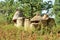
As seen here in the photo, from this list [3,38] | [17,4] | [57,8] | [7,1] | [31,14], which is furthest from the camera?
[7,1]

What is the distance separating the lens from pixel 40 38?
3047 mm

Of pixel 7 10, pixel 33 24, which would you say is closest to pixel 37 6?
pixel 7 10

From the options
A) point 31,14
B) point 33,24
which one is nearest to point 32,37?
point 33,24

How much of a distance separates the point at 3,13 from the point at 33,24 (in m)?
7.23

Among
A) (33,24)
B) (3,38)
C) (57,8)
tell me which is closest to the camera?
(3,38)

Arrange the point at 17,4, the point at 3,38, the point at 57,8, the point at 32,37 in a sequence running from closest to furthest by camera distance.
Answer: the point at 32,37 < the point at 3,38 < the point at 57,8 < the point at 17,4

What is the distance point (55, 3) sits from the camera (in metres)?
13.5

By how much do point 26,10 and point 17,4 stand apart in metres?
1.27

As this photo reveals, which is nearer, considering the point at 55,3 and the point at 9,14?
the point at 55,3

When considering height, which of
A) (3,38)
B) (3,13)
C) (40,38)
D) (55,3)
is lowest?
(3,13)

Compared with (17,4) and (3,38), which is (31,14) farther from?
(3,38)

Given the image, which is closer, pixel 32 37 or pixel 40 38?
pixel 32 37

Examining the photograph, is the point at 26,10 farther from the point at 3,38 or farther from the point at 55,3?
the point at 3,38

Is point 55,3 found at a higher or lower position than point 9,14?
higher
